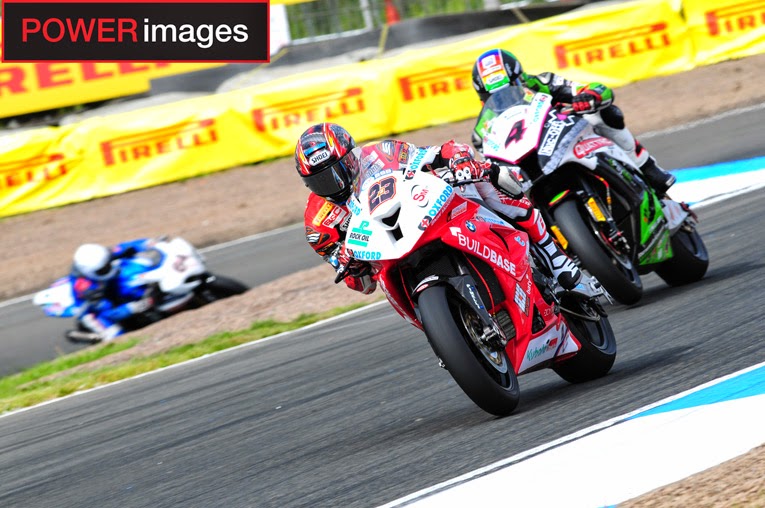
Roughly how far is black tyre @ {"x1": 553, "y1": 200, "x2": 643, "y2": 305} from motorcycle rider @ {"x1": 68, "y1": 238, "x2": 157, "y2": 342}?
630 cm

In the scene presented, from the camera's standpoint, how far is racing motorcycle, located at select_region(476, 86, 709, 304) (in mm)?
7242

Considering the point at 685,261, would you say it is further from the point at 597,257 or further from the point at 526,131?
the point at 526,131

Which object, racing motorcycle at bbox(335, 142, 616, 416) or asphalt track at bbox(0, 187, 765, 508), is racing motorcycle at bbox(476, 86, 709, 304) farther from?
racing motorcycle at bbox(335, 142, 616, 416)

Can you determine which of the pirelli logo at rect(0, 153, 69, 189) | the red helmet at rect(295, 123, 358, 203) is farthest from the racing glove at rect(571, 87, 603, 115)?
the pirelli logo at rect(0, 153, 69, 189)

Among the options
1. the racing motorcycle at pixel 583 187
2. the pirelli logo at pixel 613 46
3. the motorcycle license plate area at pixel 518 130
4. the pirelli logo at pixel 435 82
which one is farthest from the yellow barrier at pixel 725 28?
the motorcycle license plate area at pixel 518 130

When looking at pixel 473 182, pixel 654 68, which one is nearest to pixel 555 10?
pixel 654 68

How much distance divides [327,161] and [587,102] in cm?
278

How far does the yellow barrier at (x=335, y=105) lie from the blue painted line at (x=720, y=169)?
682 centimetres

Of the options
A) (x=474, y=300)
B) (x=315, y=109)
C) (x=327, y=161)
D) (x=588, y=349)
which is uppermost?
(x=327, y=161)

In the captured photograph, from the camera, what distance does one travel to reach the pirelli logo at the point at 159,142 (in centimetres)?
1955

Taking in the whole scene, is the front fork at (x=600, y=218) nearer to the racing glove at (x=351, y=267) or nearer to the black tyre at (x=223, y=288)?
the racing glove at (x=351, y=267)

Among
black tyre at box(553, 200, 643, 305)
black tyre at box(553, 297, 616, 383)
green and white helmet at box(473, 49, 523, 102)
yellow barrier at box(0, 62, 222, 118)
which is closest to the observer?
black tyre at box(553, 297, 616, 383)

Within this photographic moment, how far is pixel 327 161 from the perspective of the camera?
18.2ft

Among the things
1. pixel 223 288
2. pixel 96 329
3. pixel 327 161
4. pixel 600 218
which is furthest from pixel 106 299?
pixel 327 161
